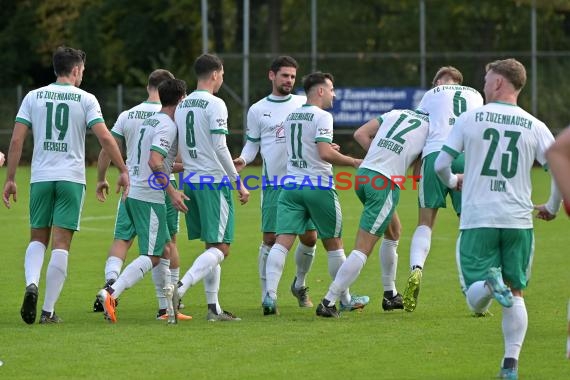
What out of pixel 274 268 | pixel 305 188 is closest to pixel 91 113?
pixel 305 188

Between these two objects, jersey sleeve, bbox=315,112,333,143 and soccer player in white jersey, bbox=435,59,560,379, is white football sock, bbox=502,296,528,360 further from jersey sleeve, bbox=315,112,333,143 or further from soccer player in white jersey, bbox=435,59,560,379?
jersey sleeve, bbox=315,112,333,143

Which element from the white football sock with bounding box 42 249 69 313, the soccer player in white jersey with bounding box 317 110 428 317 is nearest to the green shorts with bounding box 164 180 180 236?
the white football sock with bounding box 42 249 69 313

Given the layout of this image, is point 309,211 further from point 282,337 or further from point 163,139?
point 282,337

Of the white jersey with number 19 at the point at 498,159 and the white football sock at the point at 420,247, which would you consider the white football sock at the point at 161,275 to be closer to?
the white football sock at the point at 420,247

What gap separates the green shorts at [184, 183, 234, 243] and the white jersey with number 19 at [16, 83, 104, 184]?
3.16 ft

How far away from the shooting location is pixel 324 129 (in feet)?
34.7

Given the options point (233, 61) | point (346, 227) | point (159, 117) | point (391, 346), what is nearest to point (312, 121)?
point (159, 117)

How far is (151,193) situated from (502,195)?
148 inches

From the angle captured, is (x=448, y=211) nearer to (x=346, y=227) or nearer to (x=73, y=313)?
(x=346, y=227)

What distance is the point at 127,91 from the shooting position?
3900 centimetres

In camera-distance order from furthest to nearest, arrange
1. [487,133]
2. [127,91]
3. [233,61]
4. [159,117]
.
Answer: [127,91], [233,61], [159,117], [487,133]

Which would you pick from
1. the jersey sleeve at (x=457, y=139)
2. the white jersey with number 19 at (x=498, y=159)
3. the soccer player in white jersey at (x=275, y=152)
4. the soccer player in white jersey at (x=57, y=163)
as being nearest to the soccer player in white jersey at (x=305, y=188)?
the soccer player in white jersey at (x=275, y=152)

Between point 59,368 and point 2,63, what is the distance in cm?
3753

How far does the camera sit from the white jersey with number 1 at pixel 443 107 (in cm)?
1111
